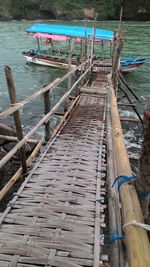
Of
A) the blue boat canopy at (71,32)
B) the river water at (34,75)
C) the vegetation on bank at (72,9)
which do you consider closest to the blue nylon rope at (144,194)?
the river water at (34,75)

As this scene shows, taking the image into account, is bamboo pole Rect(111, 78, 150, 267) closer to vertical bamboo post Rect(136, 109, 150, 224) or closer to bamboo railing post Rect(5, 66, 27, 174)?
vertical bamboo post Rect(136, 109, 150, 224)

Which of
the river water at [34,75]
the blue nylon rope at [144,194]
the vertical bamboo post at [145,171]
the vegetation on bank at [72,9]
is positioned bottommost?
the river water at [34,75]

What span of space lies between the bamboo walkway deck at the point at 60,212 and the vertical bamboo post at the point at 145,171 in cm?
97

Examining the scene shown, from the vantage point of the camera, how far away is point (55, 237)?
9.93 feet

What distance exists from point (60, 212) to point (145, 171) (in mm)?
1756

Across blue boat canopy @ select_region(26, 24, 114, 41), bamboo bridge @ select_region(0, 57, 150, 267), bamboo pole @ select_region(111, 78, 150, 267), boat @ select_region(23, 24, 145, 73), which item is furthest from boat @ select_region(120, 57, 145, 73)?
bamboo pole @ select_region(111, 78, 150, 267)

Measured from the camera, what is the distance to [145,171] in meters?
2.04

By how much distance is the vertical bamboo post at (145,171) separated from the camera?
1.88 metres

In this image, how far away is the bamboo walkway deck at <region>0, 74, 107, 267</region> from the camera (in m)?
2.81

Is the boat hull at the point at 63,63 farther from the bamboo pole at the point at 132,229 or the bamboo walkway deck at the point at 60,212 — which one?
the bamboo pole at the point at 132,229

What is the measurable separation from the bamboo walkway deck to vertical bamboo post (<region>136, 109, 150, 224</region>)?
966 mm

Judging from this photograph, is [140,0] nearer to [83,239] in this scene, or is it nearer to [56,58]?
[56,58]

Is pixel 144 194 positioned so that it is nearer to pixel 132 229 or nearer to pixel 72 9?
pixel 132 229

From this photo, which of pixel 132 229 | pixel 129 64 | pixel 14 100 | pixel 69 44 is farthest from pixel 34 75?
pixel 132 229
